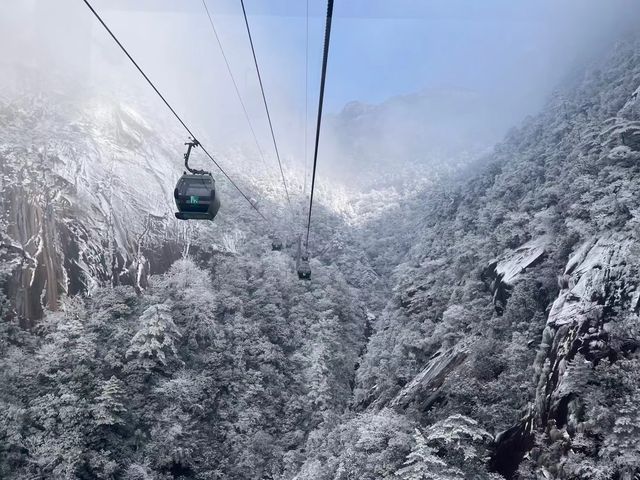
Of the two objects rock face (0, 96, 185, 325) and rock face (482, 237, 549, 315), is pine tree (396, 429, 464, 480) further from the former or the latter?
rock face (0, 96, 185, 325)

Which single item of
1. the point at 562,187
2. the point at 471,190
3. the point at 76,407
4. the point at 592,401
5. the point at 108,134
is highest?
the point at 108,134

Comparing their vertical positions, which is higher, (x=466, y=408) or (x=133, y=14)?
(x=133, y=14)

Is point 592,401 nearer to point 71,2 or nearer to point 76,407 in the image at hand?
point 76,407

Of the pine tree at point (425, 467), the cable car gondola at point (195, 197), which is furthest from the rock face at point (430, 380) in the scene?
the cable car gondola at point (195, 197)

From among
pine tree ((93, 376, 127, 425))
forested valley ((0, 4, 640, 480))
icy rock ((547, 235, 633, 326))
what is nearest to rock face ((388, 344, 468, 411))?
forested valley ((0, 4, 640, 480))

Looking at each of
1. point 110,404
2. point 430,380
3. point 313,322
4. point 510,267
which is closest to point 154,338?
point 110,404

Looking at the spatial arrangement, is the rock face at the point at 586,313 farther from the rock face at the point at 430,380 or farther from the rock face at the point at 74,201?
the rock face at the point at 74,201

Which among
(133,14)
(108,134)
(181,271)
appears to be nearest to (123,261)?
(181,271)
